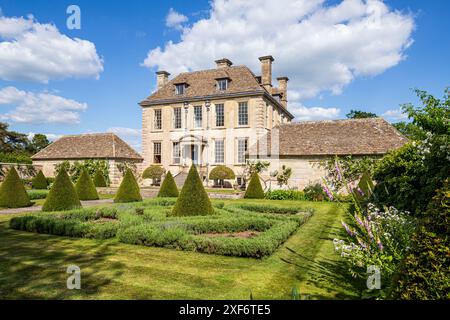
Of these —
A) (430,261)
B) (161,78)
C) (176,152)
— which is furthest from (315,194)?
(161,78)

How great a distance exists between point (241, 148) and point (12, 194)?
18.4m

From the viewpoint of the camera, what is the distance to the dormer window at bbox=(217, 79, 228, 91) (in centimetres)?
2997

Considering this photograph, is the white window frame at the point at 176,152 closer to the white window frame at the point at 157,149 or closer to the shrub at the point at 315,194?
the white window frame at the point at 157,149

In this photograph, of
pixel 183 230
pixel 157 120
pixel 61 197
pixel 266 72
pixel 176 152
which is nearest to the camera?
pixel 183 230

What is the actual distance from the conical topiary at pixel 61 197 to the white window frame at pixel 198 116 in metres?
18.4

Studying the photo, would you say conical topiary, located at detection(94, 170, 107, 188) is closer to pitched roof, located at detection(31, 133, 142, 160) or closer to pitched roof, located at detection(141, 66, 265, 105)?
pitched roof, located at detection(31, 133, 142, 160)

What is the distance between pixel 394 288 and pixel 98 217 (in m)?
11.3

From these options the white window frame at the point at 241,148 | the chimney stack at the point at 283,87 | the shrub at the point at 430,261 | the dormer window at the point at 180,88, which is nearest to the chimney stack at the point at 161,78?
the dormer window at the point at 180,88

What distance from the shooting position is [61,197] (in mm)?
13430

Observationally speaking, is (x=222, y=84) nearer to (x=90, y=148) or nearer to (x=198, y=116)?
(x=198, y=116)

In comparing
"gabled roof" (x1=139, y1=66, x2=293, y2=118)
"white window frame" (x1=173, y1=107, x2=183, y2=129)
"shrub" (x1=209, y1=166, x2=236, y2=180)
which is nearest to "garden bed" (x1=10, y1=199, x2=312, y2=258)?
"shrub" (x1=209, y1=166, x2=236, y2=180)

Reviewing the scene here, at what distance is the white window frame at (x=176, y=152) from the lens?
31578mm
